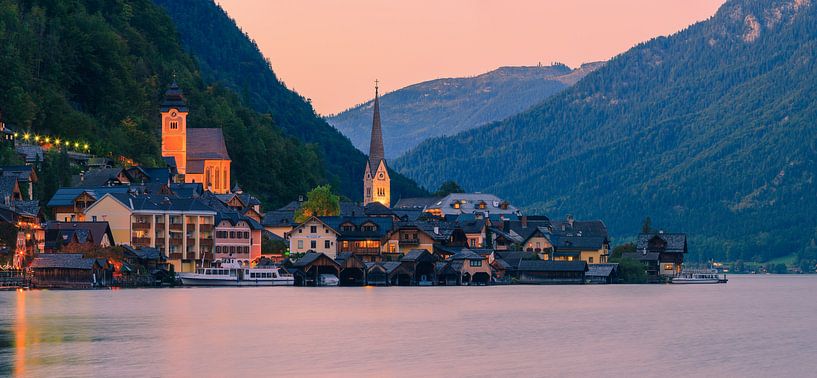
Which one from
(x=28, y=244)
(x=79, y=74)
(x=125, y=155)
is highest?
(x=79, y=74)

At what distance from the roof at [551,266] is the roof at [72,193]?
49.5 metres

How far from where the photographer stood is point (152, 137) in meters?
196

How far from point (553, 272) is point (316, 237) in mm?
29766

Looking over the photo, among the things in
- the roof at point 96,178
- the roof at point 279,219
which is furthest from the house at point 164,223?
the roof at point 279,219

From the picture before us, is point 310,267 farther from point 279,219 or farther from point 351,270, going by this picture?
point 279,219

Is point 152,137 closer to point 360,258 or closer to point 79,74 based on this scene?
point 79,74

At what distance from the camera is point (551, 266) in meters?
169

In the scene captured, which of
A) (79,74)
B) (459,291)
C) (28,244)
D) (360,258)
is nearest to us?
(28,244)

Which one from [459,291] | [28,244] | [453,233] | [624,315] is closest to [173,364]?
[624,315]

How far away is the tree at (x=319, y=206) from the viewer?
171175mm

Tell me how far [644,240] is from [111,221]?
7264 cm

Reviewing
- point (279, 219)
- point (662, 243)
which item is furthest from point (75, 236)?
point (662, 243)

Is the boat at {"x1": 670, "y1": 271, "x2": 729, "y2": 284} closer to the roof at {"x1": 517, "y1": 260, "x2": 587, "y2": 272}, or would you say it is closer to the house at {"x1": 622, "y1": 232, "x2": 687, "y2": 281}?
the house at {"x1": 622, "y1": 232, "x2": 687, "y2": 281}

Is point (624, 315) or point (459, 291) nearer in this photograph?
point (624, 315)
